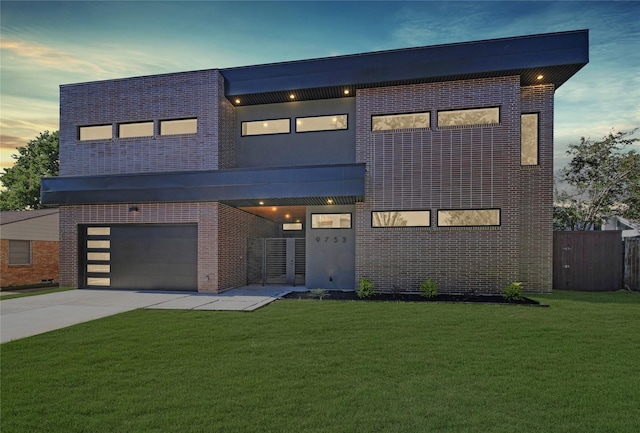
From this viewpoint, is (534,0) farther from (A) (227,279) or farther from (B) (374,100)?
(A) (227,279)

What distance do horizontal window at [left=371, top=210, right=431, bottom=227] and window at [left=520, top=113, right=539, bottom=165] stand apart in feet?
14.4

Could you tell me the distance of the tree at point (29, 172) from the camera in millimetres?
34781

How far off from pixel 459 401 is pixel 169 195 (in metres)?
12.4

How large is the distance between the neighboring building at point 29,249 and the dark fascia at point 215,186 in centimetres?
584

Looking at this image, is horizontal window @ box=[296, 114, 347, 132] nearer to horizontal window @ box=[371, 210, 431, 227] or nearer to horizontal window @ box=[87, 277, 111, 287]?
horizontal window @ box=[371, 210, 431, 227]

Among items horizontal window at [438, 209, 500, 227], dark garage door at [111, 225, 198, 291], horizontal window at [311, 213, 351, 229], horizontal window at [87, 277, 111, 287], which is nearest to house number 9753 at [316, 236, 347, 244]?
horizontal window at [311, 213, 351, 229]

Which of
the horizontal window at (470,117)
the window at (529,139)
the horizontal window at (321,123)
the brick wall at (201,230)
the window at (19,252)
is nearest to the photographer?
the horizontal window at (470,117)

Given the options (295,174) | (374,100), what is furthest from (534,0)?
(295,174)

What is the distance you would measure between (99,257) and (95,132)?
5345 millimetres

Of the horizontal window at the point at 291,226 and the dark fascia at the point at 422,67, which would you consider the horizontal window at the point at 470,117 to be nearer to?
the dark fascia at the point at 422,67

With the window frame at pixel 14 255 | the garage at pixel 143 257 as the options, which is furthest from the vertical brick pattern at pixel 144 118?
the window frame at pixel 14 255

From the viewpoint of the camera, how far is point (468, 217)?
503 inches

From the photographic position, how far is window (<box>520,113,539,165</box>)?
13406mm

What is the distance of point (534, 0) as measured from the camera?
1324 cm
